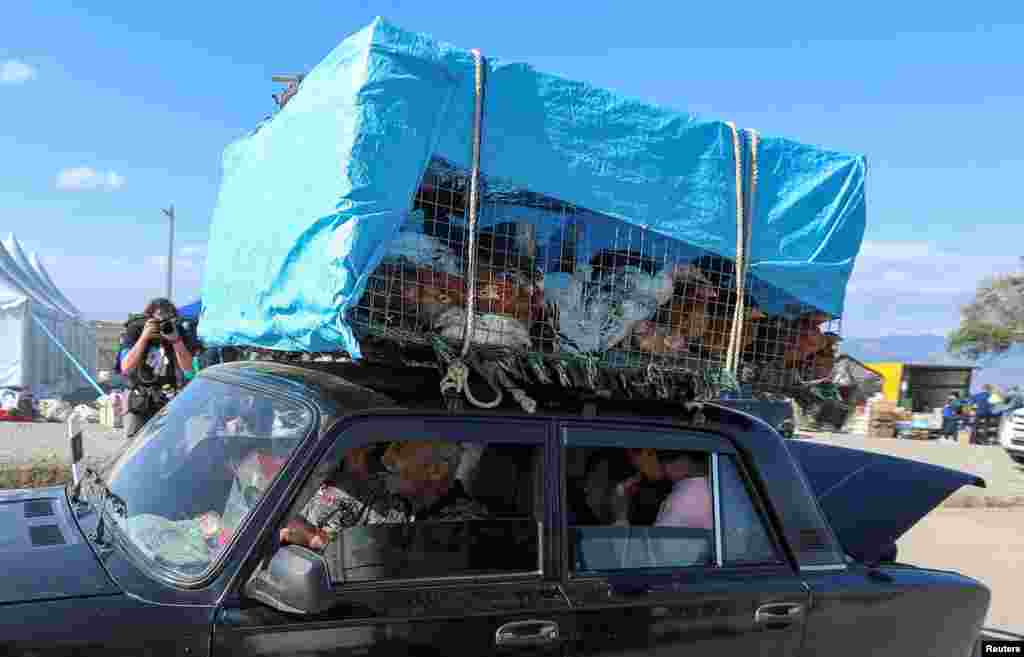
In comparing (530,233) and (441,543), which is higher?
(530,233)

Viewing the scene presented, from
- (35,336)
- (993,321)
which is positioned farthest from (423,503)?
(993,321)

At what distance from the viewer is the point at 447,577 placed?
2.27 metres

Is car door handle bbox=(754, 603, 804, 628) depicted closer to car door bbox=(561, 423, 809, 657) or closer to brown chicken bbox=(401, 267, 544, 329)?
car door bbox=(561, 423, 809, 657)

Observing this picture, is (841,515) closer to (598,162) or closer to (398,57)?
(598,162)

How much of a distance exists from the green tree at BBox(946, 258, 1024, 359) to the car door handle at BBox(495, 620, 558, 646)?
2880 centimetres

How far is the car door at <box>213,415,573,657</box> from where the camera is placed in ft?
6.48

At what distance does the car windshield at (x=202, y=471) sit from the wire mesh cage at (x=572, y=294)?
407 mm

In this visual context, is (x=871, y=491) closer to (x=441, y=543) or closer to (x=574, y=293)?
(x=574, y=293)

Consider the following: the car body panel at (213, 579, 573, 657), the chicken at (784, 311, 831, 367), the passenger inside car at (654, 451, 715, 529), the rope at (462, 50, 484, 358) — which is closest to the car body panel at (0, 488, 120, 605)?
the car body panel at (213, 579, 573, 657)

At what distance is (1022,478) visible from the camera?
12.6 metres

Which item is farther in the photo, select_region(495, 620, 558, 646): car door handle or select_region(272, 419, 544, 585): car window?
select_region(272, 419, 544, 585): car window

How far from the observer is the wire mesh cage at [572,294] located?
252 centimetres

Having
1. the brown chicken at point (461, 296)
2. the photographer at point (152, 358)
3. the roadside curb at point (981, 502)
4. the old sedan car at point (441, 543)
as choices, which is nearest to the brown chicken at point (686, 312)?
the old sedan car at point (441, 543)

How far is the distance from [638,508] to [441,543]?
0.73 m
